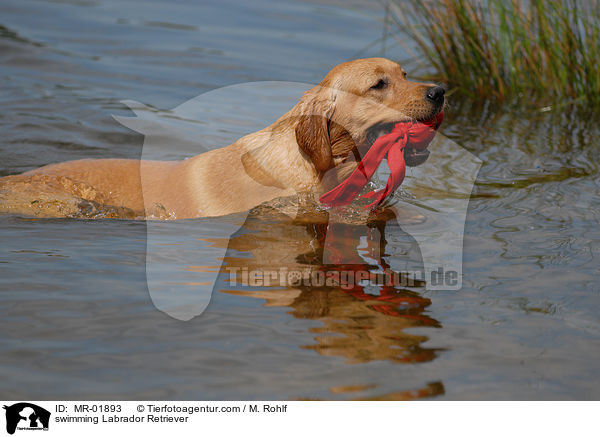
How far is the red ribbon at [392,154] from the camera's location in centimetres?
528

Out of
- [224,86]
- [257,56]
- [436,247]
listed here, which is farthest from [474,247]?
[257,56]

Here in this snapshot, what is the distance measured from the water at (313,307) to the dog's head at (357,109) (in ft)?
1.95

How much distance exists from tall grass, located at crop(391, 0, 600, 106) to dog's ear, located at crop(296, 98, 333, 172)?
441cm

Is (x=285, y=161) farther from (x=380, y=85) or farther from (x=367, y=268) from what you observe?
(x=367, y=268)

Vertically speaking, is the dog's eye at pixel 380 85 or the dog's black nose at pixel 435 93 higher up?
the dog's eye at pixel 380 85

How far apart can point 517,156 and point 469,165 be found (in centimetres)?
57

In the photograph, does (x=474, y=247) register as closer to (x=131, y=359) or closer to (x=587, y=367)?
(x=587, y=367)

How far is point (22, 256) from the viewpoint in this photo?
467cm

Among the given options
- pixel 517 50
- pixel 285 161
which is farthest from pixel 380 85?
pixel 517 50

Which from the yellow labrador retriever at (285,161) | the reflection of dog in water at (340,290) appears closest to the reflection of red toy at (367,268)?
the reflection of dog in water at (340,290)

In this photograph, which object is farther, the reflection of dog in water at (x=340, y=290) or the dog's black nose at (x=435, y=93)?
the dog's black nose at (x=435, y=93)
